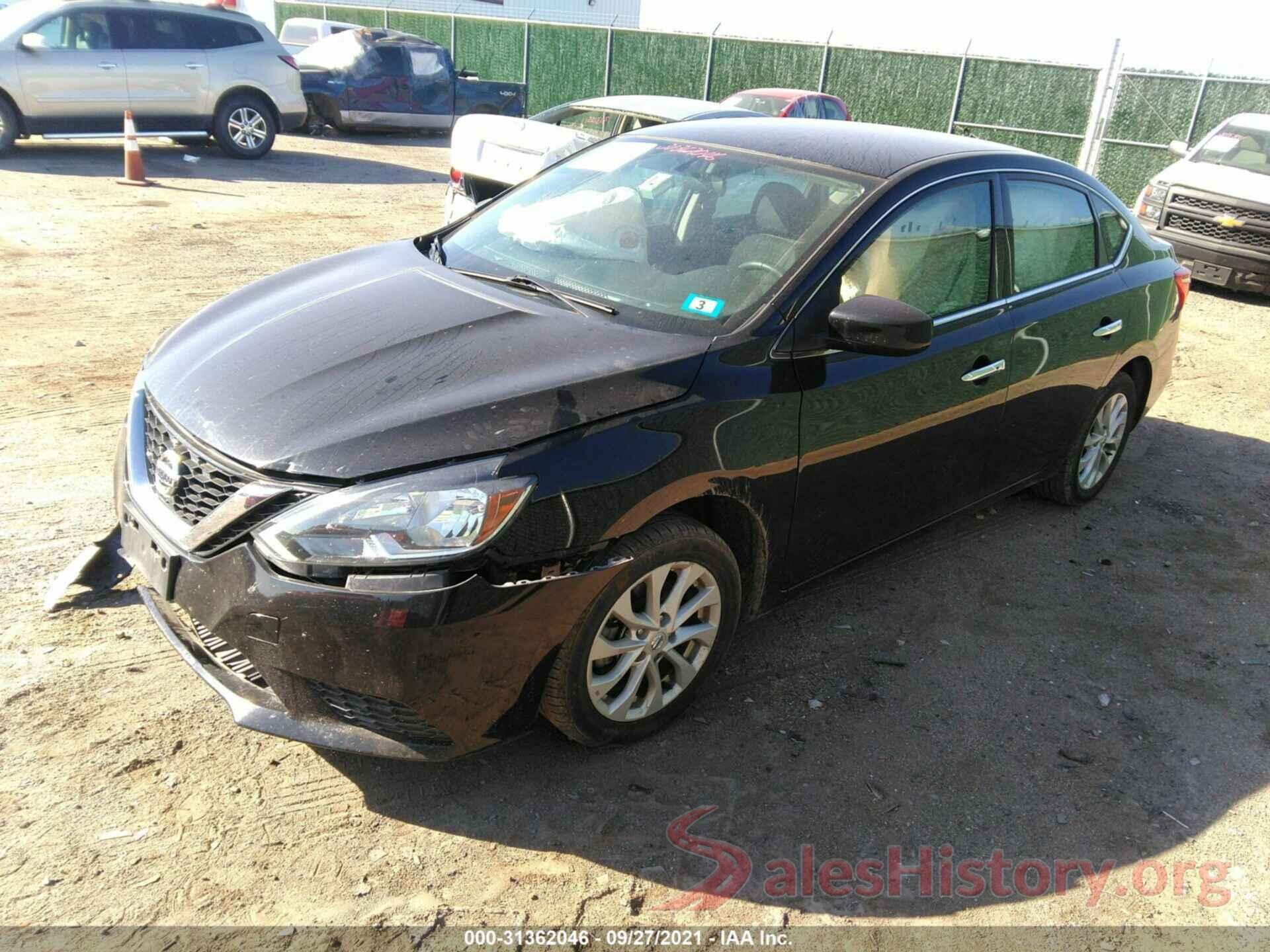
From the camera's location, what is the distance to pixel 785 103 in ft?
50.1

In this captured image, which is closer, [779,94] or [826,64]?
[779,94]

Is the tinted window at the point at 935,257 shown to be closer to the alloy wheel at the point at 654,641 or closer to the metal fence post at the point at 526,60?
the alloy wheel at the point at 654,641

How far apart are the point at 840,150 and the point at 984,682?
2041 millimetres

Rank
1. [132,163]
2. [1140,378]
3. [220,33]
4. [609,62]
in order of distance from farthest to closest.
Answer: [609,62]
[220,33]
[132,163]
[1140,378]

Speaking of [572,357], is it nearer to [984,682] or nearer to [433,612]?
[433,612]

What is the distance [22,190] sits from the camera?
1114 cm

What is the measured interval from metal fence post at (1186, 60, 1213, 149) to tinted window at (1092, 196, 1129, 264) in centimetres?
1412

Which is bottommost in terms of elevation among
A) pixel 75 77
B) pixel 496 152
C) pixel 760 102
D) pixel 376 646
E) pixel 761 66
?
pixel 376 646

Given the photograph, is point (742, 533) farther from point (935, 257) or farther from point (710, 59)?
point (710, 59)

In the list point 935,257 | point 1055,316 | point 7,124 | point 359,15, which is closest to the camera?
point 935,257

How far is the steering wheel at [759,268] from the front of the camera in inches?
139

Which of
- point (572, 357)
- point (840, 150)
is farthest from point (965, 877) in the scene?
point (840, 150)

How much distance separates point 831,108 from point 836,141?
13193 mm

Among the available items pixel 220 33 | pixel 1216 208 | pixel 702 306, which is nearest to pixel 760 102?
pixel 1216 208
